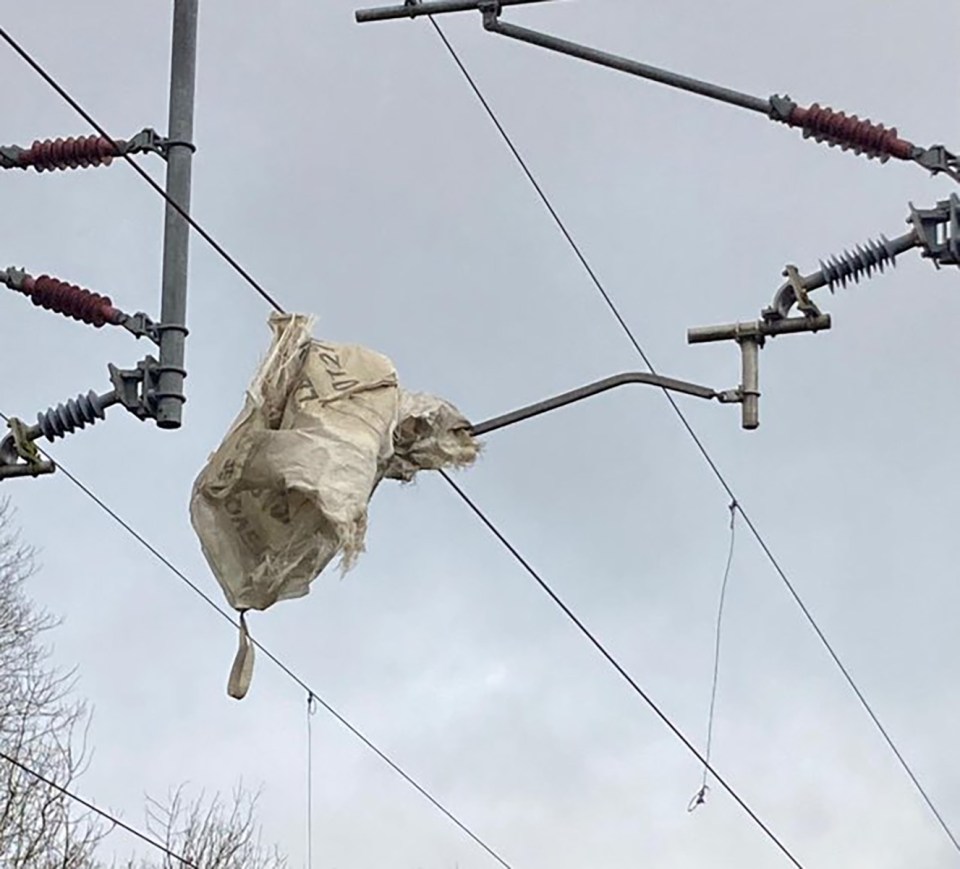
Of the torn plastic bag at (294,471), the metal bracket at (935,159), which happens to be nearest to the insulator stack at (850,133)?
the metal bracket at (935,159)

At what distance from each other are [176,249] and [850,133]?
249 cm

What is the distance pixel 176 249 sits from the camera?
27.4 ft

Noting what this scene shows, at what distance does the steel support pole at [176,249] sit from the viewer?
8.28m

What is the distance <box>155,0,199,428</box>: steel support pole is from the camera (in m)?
8.28

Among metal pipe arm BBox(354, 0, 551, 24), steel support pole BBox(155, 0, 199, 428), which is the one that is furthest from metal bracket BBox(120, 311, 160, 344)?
metal pipe arm BBox(354, 0, 551, 24)

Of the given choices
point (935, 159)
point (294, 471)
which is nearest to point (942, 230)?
point (935, 159)

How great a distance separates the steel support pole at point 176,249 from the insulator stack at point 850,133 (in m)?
2.22

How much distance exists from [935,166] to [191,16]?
2794 millimetres

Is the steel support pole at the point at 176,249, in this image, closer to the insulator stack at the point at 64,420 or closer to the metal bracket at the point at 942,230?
the insulator stack at the point at 64,420

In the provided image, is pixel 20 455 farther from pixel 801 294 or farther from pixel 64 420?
pixel 801 294

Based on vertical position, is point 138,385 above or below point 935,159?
below

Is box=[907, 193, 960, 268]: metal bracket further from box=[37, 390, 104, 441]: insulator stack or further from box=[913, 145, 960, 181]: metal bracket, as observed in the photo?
box=[37, 390, 104, 441]: insulator stack

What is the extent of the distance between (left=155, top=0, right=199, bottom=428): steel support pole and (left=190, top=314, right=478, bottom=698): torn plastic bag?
0.43m

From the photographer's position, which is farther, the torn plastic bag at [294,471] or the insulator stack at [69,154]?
the insulator stack at [69,154]
